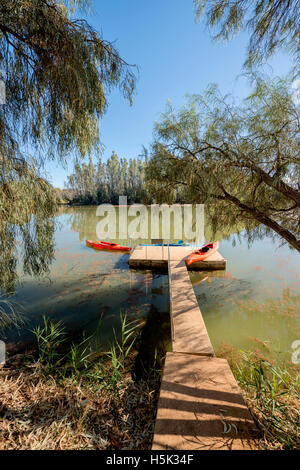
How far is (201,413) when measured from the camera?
1202mm

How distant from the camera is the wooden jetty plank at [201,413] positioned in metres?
1.03

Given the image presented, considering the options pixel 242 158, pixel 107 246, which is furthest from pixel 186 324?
pixel 107 246

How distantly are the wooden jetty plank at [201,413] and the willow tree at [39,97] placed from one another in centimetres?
159

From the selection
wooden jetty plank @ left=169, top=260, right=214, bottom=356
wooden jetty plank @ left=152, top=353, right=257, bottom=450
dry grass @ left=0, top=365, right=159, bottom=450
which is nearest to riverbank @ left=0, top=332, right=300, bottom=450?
dry grass @ left=0, top=365, right=159, bottom=450

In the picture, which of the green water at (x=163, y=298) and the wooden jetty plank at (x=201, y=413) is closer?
the wooden jetty plank at (x=201, y=413)

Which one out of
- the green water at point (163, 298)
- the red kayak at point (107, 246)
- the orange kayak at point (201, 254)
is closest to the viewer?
the green water at point (163, 298)

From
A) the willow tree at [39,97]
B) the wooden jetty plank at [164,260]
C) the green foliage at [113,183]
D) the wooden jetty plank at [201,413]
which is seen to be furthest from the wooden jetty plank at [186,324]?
the green foliage at [113,183]

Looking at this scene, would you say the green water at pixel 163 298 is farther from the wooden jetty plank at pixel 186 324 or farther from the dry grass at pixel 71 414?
the dry grass at pixel 71 414

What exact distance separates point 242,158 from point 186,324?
2.25 meters

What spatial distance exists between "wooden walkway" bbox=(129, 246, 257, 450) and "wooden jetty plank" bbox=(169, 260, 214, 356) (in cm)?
1

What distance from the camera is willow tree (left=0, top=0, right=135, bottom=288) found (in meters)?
1.26

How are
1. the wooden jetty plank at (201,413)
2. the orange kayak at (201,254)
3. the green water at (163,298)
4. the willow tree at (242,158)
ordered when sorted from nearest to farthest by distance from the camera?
the wooden jetty plank at (201,413) < the willow tree at (242,158) < the green water at (163,298) < the orange kayak at (201,254)

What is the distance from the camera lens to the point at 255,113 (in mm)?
1972

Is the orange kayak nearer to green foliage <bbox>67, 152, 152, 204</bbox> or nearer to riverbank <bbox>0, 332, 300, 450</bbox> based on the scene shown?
riverbank <bbox>0, 332, 300, 450</bbox>
